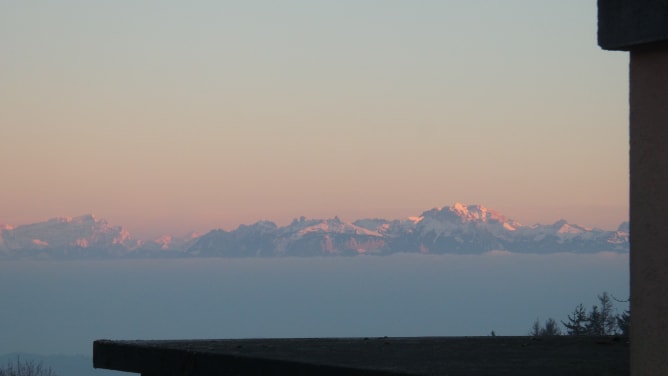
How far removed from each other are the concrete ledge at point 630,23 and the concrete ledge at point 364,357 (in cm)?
163

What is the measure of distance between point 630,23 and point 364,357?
245 cm

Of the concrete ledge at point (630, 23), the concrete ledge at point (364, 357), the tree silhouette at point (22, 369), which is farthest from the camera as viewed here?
the tree silhouette at point (22, 369)

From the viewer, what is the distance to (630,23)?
421cm

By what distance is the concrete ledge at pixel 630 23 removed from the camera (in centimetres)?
409

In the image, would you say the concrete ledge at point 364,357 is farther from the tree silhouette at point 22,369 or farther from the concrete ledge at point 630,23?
the tree silhouette at point 22,369

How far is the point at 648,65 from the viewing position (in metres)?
4.19

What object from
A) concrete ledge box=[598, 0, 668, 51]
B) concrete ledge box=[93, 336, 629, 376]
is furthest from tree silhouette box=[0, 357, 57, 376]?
concrete ledge box=[598, 0, 668, 51]

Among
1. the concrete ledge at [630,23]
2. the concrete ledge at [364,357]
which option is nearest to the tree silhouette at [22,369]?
the concrete ledge at [364,357]

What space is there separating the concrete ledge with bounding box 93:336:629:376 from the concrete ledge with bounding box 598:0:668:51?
1628 millimetres

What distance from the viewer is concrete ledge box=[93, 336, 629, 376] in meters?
5.54

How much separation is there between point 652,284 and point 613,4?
3.18ft

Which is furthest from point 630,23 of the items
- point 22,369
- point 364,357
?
point 22,369

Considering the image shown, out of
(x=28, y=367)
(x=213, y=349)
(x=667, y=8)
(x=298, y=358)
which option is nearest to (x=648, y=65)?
(x=667, y=8)

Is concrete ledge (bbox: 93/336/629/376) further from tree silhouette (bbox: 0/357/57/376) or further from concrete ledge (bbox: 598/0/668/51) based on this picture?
tree silhouette (bbox: 0/357/57/376)
